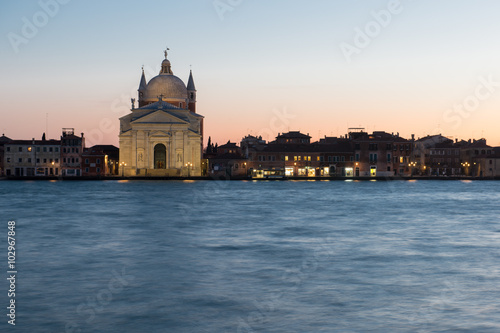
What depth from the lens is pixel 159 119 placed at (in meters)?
82.6

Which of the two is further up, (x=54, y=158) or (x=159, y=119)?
(x=159, y=119)

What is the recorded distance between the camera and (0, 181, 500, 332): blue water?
35.7 ft

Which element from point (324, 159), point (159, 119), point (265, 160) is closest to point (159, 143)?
point (159, 119)

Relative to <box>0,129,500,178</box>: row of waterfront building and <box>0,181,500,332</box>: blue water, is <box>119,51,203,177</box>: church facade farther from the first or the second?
<box>0,181,500,332</box>: blue water

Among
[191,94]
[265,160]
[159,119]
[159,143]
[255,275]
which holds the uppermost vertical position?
[191,94]

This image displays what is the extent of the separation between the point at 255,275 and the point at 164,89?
79920mm

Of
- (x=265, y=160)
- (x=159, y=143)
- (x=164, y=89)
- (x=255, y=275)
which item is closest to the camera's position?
(x=255, y=275)

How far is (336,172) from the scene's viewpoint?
8838cm

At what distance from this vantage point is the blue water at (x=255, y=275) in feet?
35.7

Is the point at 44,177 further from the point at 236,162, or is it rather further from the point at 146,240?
the point at 146,240

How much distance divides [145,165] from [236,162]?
1329cm

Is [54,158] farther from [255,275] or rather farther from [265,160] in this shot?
[255,275]

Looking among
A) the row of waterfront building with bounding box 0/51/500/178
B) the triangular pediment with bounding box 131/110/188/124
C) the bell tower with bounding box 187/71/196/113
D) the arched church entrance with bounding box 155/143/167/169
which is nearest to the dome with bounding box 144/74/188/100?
the row of waterfront building with bounding box 0/51/500/178

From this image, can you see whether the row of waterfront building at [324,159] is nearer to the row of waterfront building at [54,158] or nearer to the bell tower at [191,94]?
the bell tower at [191,94]
